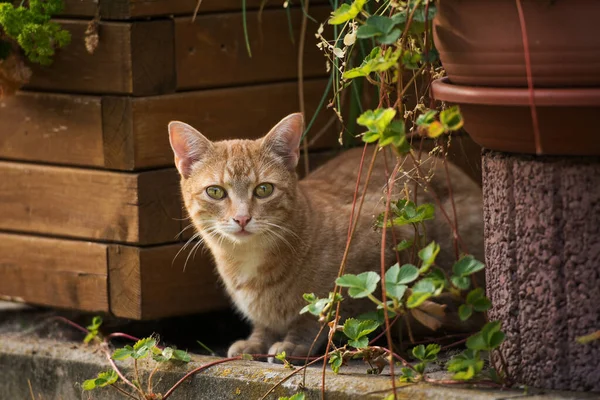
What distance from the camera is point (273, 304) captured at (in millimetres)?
3355

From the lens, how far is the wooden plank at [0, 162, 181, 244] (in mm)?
3480

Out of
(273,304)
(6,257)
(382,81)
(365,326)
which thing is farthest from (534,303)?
(6,257)

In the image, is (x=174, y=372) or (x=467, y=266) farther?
(x=174, y=372)

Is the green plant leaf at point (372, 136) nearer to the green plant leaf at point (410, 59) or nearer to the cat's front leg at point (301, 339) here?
the green plant leaf at point (410, 59)

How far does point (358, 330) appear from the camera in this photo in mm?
2619

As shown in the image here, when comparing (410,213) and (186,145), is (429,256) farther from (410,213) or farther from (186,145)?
(186,145)

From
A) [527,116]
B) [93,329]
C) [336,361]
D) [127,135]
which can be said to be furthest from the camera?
[93,329]

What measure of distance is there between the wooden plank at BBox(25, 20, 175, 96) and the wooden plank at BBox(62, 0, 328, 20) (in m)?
0.03

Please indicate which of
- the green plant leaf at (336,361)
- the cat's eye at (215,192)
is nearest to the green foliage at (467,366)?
the green plant leaf at (336,361)

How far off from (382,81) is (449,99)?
0.24 meters

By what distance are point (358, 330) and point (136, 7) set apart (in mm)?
1418

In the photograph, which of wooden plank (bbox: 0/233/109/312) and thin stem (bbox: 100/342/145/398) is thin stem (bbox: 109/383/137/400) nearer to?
thin stem (bbox: 100/342/145/398)

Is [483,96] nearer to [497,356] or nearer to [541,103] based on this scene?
[541,103]

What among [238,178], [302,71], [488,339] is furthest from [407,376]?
[302,71]
